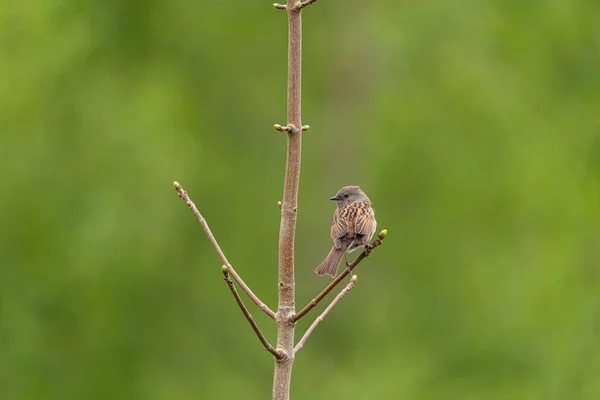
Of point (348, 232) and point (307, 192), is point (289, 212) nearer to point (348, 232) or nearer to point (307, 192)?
point (348, 232)

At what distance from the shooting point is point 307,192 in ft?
47.5

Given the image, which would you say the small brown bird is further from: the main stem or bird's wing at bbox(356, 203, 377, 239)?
the main stem

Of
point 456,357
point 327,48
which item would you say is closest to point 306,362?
point 456,357

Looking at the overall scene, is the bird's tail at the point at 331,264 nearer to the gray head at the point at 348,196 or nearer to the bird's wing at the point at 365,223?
the bird's wing at the point at 365,223

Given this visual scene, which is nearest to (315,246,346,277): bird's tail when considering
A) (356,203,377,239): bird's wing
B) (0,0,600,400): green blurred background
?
(356,203,377,239): bird's wing

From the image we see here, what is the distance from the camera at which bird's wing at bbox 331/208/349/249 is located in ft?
17.2

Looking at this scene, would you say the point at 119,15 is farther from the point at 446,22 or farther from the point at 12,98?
the point at 446,22

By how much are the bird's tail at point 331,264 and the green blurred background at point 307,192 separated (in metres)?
7.09

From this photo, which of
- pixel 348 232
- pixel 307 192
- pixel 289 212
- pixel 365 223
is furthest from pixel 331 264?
pixel 307 192

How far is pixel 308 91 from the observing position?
14.9 m

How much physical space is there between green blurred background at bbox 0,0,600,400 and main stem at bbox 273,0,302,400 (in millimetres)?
8294

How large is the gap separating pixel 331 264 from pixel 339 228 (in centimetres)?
45

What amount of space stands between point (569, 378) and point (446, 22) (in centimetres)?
527

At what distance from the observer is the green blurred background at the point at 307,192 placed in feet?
38.9
